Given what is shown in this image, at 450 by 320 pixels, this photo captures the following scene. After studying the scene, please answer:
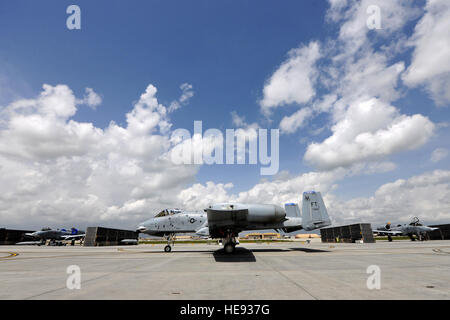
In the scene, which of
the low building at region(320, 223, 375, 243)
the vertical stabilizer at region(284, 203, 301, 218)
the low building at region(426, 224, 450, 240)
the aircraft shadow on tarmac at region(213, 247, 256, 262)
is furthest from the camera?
the low building at region(426, 224, 450, 240)

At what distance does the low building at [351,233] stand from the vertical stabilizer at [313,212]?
2548cm

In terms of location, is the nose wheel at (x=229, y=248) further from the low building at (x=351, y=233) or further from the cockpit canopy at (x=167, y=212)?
the low building at (x=351, y=233)

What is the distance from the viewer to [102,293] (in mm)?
5387

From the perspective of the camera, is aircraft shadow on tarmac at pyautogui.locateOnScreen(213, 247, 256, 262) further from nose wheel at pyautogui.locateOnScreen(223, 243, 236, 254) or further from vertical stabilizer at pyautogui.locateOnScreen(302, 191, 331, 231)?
vertical stabilizer at pyautogui.locateOnScreen(302, 191, 331, 231)

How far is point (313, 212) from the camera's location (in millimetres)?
19953

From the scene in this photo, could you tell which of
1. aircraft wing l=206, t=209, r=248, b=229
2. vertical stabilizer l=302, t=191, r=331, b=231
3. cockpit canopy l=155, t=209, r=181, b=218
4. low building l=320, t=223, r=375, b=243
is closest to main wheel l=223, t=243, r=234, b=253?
aircraft wing l=206, t=209, r=248, b=229

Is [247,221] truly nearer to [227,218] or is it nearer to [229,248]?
[227,218]

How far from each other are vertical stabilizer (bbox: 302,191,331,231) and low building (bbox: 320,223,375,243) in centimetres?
2548

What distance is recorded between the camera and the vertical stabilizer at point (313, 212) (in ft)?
64.4

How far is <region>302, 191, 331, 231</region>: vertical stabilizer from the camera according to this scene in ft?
64.4

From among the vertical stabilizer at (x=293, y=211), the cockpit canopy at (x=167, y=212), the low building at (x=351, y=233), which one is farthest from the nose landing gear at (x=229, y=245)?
the low building at (x=351, y=233)
